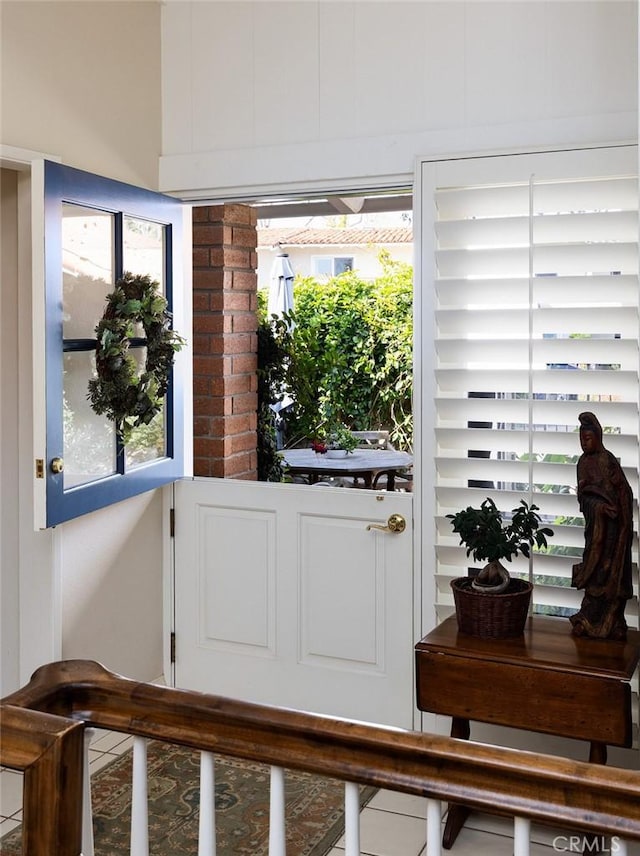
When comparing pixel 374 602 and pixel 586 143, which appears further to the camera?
pixel 374 602

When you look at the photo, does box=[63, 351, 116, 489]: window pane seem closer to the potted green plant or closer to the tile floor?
the tile floor

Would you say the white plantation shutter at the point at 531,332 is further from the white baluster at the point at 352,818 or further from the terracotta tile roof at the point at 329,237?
the terracotta tile roof at the point at 329,237

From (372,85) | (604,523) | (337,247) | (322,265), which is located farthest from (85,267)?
(337,247)

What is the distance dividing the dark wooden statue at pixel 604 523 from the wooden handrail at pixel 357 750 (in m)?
1.84

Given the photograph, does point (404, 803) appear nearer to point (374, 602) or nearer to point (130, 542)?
point (374, 602)

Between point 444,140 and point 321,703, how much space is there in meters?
2.16

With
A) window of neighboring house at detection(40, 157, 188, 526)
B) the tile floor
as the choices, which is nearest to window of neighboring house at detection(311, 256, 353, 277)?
window of neighboring house at detection(40, 157, 188, 526)

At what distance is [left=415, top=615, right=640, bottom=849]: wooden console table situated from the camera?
2539 millimetres

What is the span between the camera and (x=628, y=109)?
9.76 feet

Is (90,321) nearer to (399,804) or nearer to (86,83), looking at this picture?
(86,83)

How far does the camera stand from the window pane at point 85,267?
3078mm

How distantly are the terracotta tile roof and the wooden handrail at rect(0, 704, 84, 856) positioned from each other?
4.85 metres

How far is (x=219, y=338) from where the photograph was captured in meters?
4.03

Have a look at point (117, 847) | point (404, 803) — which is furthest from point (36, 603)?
point (404, 803)
